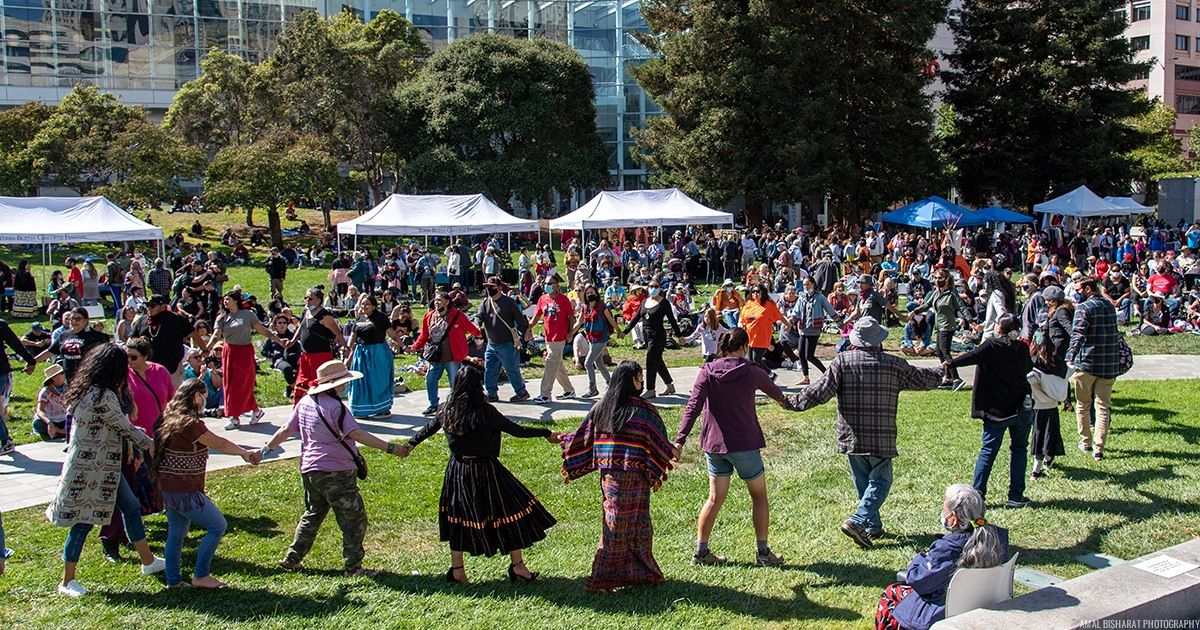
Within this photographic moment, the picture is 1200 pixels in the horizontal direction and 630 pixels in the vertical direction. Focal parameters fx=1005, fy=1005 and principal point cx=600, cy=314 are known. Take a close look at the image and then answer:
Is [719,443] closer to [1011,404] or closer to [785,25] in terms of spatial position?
[1011,404]

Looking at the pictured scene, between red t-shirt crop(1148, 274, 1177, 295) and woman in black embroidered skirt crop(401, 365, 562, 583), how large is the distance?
54.5 feet

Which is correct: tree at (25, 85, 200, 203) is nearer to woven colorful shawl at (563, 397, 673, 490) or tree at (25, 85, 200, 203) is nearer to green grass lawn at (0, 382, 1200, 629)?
green grass lawn at (0, 382, 1200, 629)

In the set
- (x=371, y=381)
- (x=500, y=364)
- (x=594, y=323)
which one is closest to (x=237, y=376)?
(x=371, y=381)

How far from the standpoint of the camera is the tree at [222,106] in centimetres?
4369

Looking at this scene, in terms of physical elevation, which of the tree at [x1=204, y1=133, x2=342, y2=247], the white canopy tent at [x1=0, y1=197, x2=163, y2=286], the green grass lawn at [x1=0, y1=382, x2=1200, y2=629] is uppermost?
the tree at [x1=204, y1=133, x2=342, y2=247]

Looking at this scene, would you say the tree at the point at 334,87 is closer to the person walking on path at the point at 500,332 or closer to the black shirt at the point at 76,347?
the person walking on path at the point at 500,332

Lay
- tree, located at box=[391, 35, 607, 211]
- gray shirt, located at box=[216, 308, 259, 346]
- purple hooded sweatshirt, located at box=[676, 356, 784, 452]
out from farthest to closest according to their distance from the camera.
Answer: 1. tree, located at box=[391, 35, 607, 211]
2. gray shirt, located at box=[216, 308, 259, 346]
3. purple hooded sweatshirt, located at box=[676, 356, 784, 452]

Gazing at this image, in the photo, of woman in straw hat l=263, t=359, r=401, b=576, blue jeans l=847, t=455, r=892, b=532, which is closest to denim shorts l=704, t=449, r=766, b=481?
blue jeans l=847, t=455, r=892, b=532

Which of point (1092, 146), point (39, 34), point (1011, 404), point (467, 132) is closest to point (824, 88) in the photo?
point (1092, 146)

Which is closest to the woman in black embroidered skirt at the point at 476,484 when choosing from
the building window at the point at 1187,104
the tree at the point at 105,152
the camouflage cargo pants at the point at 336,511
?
the camouflage cargo pants at the point at 336,511

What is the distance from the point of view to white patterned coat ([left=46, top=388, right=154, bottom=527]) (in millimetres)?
6281

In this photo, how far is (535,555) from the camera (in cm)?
713

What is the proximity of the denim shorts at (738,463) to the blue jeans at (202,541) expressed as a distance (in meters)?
3.21

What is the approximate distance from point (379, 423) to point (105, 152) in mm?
31749
